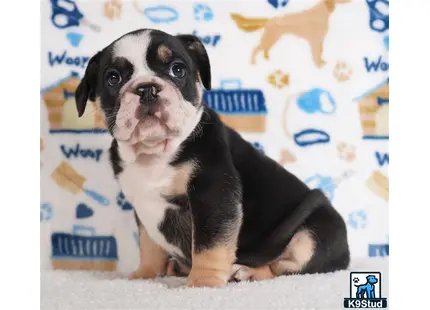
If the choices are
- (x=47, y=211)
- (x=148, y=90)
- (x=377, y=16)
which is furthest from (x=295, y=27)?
(x=47, y=211)

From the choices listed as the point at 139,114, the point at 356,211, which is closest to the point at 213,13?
the point at 139,114

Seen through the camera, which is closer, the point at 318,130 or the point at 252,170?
the point at 252,170

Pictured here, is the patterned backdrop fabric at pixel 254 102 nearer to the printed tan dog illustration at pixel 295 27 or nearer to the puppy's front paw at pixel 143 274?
the printed tan dog illustration at pixel 295 27

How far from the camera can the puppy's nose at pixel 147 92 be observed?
83.1 inches

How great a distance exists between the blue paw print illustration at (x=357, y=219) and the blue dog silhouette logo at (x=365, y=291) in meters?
0.62

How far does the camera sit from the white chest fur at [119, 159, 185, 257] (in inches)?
91.4

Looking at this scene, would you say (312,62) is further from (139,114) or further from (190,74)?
(139,114)

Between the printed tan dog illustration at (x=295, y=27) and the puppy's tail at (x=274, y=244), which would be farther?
the printed tan dog illustration at (x=295, y=27)

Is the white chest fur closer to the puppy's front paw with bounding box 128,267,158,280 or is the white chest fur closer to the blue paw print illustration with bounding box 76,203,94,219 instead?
the puppy's front paw with bounding box 128,267,158,280

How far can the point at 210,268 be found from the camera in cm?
222

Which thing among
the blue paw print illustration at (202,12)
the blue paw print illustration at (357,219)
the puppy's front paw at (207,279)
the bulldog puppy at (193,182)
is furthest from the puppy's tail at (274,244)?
the blue paw print illustration at (202,12)

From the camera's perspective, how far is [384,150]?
9.45 ft

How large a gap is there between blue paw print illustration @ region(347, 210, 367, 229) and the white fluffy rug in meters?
0.49

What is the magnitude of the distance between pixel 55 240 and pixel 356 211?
1.63m
